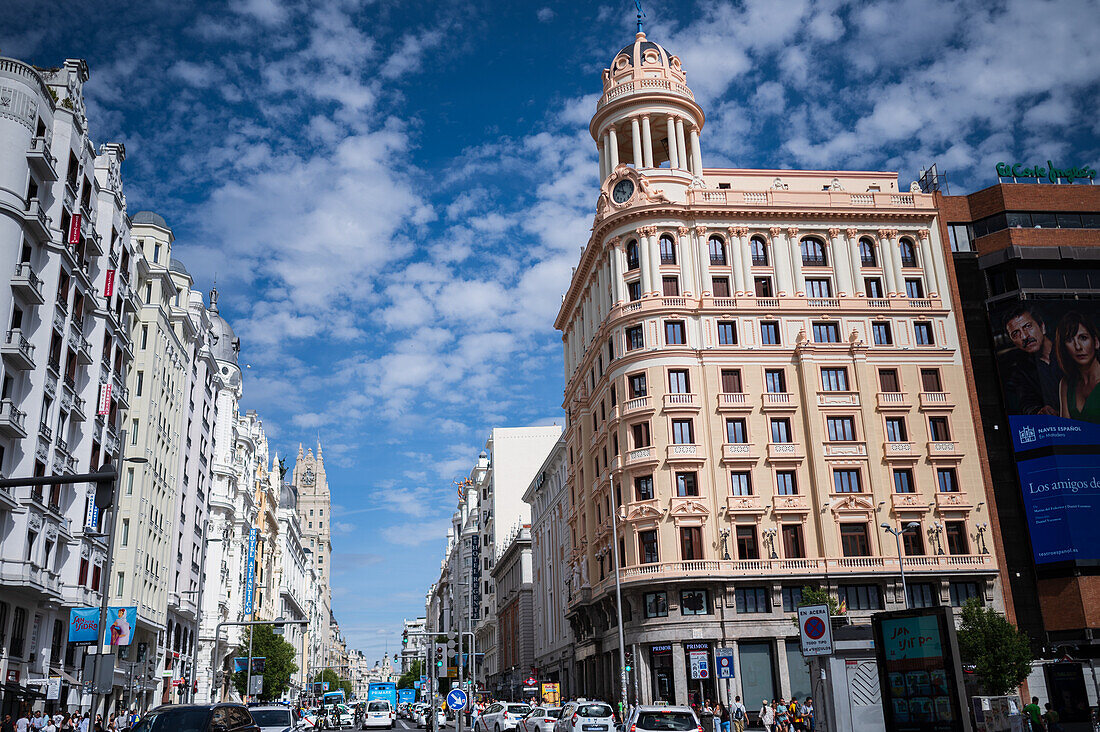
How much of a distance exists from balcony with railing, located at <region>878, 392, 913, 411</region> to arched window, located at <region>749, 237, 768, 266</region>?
10854 millimetres

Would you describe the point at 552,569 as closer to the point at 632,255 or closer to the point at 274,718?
the point at 632,255

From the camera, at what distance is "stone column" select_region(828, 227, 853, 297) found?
192 feet

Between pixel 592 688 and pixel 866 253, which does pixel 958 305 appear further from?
pixel 592 688

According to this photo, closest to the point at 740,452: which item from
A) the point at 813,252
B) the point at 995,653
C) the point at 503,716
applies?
the point at 813,252

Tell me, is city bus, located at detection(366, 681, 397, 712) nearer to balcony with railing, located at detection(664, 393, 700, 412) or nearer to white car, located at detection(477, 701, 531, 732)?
white car, located at detection(477, 701, 531, 732)

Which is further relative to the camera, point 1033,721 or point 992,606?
point 992,606

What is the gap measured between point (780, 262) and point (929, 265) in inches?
389

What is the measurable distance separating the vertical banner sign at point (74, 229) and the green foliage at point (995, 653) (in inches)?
1842

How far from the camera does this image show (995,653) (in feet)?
156

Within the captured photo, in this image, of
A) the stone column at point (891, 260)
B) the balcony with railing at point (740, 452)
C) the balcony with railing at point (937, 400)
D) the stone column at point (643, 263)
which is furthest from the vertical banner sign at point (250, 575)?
the stone column at point (891, 260)

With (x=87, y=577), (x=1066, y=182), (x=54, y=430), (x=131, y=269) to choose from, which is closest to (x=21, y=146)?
(x=54, y=430)

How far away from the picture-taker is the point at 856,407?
5588 cm

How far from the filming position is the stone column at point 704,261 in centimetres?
5734

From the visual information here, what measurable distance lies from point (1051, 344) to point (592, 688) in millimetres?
37021
